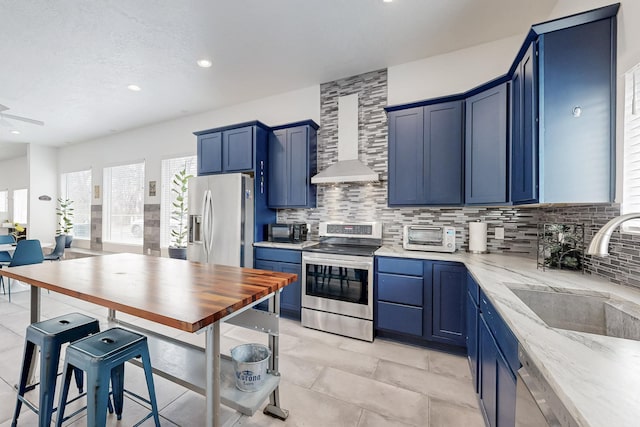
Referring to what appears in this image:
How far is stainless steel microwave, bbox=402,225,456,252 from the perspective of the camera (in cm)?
264

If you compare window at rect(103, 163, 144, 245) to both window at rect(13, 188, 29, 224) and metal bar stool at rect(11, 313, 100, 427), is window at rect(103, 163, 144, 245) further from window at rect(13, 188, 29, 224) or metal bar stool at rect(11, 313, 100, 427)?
metal bar stool at rect(11, 313, 100, 427)

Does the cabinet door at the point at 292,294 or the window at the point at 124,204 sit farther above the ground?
the window at the point at 124,204

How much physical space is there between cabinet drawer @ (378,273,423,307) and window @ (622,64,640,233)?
1452mm

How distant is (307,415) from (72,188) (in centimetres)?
819

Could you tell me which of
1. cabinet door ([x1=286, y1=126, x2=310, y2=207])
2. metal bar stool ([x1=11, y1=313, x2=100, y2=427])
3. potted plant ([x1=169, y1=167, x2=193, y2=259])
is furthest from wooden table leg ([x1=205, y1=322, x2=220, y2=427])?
potted plant ([x1=169, y1=167, x2=193, y2=259])

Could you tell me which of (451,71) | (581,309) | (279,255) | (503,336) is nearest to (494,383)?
(503,336)

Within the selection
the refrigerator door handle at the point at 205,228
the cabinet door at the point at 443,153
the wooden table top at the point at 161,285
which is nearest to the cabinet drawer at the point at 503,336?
the wooden table top at the point at 161,285

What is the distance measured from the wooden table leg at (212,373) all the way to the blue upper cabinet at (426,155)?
228 centimetres

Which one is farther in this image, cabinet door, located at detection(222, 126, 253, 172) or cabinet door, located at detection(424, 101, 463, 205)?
cabinet door, located at detection(222, 126, 253, 172)

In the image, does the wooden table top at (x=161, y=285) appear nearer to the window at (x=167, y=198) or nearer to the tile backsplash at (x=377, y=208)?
the tile backsplash at (x=377, y=208)

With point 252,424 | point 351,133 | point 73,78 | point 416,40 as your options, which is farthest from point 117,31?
point 252,424

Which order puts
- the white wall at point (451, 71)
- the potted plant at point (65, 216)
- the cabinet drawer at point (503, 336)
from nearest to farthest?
the cabinet drawer at point (503, 336)
the white wall at point (451, 71)
the potted plant at point (65, 216)

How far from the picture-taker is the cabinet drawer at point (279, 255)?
312cm

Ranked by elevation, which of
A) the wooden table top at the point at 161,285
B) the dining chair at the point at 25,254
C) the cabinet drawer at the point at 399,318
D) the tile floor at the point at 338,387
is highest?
the wooden table top at the point at 161,285
